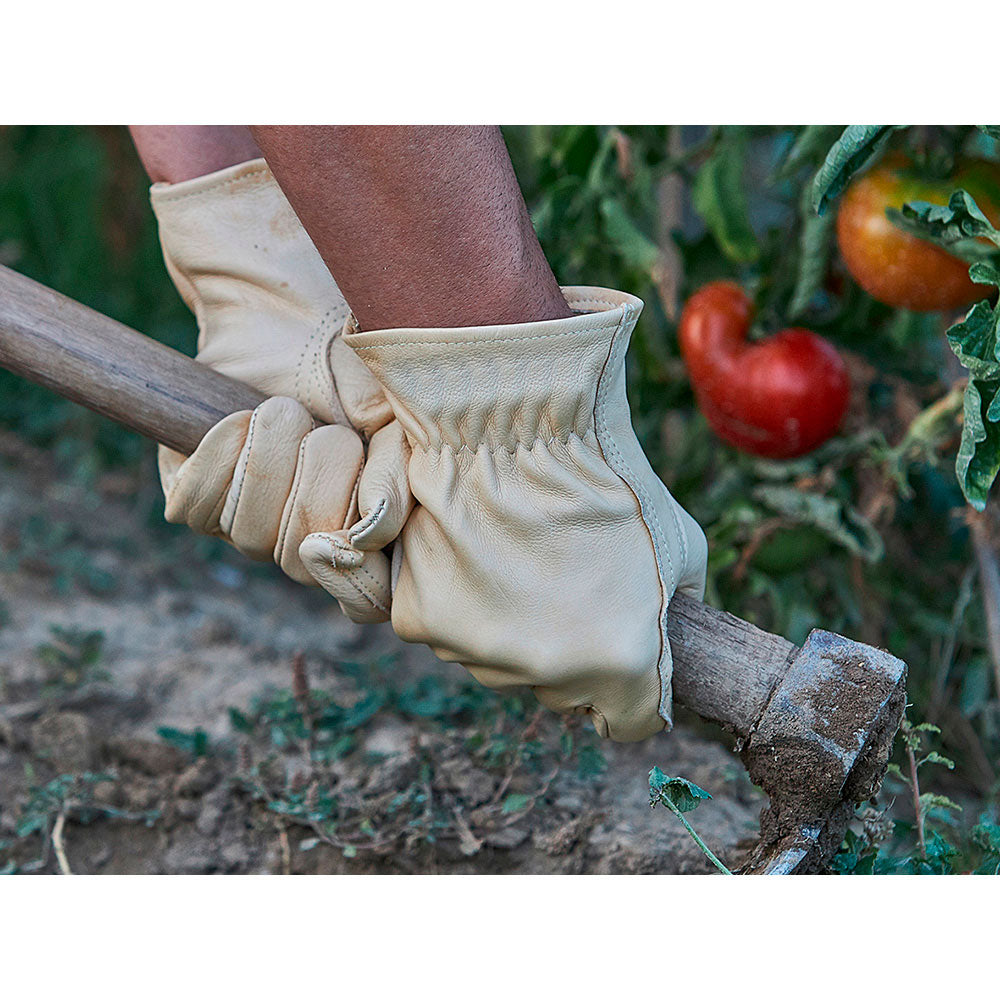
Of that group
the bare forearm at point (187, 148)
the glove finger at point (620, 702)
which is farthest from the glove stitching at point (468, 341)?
the bare forearm at point (187, 148)

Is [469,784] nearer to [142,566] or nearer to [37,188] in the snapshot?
[142,566]

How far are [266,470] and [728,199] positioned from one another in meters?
0.94

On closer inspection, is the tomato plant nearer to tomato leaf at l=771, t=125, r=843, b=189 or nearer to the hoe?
tomato leaf at l=771, t=125, r=843, b=189

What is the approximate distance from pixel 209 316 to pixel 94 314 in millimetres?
177

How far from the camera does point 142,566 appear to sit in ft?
7.14

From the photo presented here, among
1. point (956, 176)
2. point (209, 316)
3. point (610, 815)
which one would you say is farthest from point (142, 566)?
point (956, 176)

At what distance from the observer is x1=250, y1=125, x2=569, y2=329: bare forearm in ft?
2.87

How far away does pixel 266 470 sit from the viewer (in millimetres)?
1068

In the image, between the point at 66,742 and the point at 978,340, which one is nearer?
the point at 978,340

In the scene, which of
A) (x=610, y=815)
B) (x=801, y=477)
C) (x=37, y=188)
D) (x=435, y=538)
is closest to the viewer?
(x=435, y=538)

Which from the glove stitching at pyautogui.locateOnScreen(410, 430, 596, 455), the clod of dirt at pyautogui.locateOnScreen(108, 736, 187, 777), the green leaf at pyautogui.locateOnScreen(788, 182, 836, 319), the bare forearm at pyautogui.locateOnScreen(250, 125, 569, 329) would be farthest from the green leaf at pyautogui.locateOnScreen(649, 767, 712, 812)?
the green leaf at pyautogui.locateOnScreen(788, 182, 836, 319)

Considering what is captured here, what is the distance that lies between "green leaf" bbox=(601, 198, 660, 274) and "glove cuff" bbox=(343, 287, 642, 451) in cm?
61

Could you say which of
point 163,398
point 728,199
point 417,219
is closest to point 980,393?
point 417,219

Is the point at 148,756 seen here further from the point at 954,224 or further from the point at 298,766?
the point at 954,224
